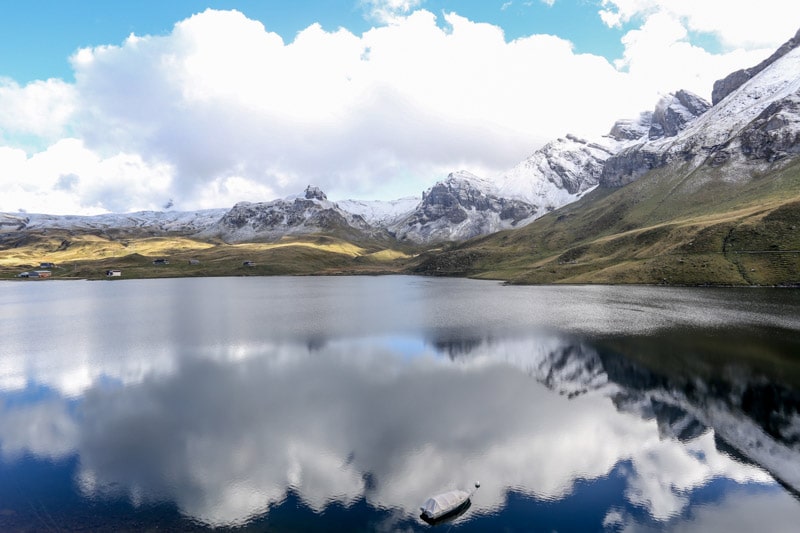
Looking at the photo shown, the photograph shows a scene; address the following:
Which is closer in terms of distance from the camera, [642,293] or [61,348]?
[61,348]

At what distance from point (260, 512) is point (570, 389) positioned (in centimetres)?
3484

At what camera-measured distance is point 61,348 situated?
70125 millimetres

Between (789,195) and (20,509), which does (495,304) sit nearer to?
(20,509)

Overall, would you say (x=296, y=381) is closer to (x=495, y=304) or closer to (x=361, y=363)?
(x=361, y=363)

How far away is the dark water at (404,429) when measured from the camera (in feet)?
87.8

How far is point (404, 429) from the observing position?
37.3 meters

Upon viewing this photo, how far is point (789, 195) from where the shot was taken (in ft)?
642

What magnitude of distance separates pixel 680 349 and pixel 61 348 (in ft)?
310

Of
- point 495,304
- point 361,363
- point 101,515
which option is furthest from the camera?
point 495,304

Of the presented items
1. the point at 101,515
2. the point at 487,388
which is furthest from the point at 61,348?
the point at 487,388

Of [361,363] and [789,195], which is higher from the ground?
[789,195]

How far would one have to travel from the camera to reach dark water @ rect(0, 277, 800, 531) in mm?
26750

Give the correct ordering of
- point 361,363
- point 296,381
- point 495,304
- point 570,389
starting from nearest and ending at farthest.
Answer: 1. point 570,389
2. point 296,381
3. point 361,363
4. point 495,304

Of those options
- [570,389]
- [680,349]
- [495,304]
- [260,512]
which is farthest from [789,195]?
[260,512]
